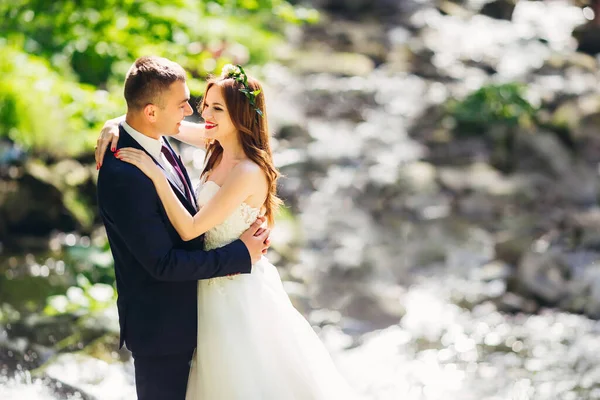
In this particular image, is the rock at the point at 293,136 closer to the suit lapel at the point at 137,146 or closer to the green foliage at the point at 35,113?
the green foliage at the point at 35,113

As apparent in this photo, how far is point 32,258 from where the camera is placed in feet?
26.5

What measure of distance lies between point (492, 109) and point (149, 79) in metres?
10.7

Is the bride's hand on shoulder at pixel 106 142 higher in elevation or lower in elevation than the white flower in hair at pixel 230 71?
lower

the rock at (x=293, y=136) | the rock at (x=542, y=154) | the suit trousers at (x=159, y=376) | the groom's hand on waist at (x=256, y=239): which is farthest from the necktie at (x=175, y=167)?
the rock at (x=542, y=154)

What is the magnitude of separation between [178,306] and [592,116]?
10.9 meters

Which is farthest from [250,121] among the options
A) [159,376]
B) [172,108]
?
[159,376]

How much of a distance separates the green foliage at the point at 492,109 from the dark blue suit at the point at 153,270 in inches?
393

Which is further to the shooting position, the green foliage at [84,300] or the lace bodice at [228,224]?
the green foliage at [84,300]

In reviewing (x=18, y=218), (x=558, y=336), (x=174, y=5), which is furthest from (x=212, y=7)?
(x=558, y=336)

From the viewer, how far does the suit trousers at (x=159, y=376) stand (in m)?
3.38

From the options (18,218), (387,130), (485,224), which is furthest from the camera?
(387,130)

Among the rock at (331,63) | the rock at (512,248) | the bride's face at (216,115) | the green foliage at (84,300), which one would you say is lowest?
the rock at (512,248)

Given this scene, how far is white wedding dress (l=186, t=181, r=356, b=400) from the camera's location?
3459 mm

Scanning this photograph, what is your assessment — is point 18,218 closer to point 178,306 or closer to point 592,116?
point 178,306
